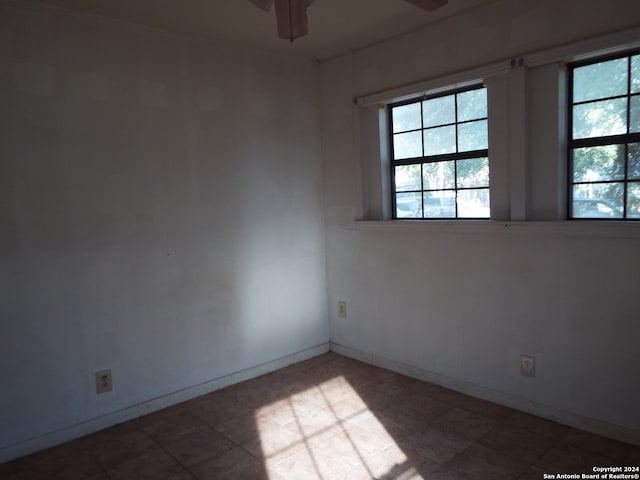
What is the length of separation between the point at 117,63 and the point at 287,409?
8.20ft

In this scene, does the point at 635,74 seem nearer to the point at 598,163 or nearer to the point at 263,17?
the point at 598,163

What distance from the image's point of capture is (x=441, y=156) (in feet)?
10.6

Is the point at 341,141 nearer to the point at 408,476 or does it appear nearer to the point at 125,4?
the point at 125,4

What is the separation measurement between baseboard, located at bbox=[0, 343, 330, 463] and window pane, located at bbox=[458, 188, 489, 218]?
179 cm

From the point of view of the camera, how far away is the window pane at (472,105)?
300 centimetres

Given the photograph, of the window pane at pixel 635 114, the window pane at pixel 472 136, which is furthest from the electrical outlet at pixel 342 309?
the window pane at pixel 635 114

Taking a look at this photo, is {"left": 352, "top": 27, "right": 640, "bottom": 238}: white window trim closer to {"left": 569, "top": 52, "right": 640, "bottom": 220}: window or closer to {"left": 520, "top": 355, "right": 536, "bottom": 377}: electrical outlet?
{"left": 569, "top": 52, "right": 640, "bottom": 220}: window

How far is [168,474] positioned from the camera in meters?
2.38

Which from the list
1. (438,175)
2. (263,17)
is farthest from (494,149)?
(263,17)

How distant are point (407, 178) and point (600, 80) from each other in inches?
54.7

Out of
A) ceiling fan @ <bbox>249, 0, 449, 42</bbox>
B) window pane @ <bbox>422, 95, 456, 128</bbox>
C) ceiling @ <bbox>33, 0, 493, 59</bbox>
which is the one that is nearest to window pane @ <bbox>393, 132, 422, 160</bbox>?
window pane @ <bbox>422, 95, 456, 128</bbox>

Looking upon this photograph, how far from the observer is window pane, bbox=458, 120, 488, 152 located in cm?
301

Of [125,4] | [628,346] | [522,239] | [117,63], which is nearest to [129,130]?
[117,63]

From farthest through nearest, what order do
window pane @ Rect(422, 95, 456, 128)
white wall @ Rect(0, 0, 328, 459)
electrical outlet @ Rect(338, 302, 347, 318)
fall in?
electrical outlet @ Rect(338, 302, 347, 318), window pane @ Rect(422, 95, 456, 128), white wall @ Rect(0, 0, 328, 459)
